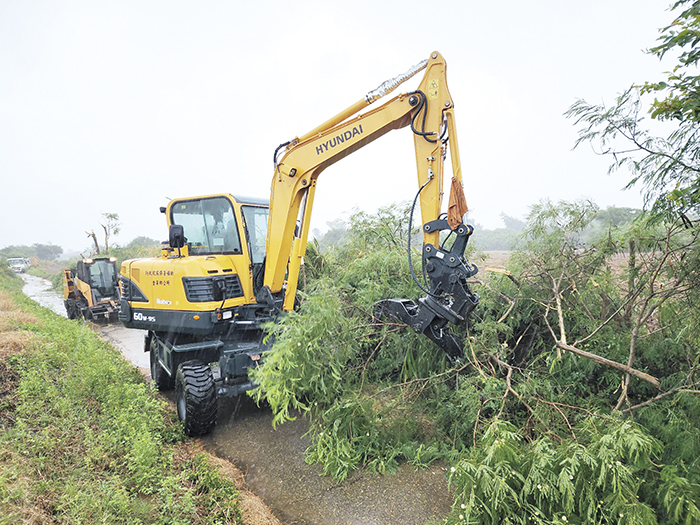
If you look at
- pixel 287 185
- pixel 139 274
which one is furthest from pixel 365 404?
pixel 139 274

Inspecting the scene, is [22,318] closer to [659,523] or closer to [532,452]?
[532,452]

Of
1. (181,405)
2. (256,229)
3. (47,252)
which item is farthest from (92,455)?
(47,252)

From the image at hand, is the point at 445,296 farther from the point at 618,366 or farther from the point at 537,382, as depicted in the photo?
the point at 618,366

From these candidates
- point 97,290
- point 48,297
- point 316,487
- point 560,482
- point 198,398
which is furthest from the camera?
point 48,297

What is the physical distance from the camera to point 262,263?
5.43 m

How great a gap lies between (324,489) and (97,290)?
11592 millimetres

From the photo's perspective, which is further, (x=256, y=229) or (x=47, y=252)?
(x=47, y=252)

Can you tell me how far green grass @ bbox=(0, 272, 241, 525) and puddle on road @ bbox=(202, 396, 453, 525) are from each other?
420 millimetres

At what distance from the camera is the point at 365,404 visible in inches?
152

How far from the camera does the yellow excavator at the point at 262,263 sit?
148 inches

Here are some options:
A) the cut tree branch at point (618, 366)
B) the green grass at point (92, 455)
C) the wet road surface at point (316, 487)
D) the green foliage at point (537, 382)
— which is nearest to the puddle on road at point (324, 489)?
the wet road surface at point (316, 487)

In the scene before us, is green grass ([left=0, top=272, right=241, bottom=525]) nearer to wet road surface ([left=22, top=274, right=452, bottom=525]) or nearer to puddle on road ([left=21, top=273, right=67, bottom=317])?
wet road surface ([left=22, top=274, right=452, bottom=525])

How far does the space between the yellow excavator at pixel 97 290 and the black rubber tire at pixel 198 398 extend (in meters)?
9.09

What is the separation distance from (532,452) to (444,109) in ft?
10.0
